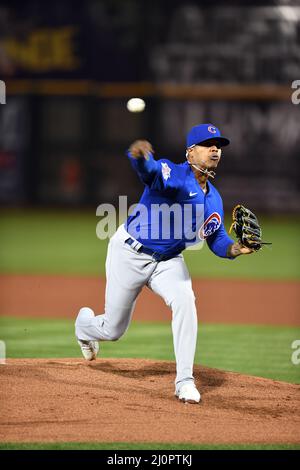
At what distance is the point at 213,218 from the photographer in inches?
224

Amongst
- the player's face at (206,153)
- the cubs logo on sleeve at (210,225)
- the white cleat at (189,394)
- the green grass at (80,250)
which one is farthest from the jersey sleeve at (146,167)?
the green grass at (80,250)

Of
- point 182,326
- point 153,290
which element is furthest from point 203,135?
point 182,326

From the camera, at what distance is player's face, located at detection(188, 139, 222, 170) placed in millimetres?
5559

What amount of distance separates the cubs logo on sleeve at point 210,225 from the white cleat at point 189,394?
0.99m

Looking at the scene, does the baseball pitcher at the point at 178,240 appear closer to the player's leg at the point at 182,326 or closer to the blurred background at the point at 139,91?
the player's leg at the point at 182,326

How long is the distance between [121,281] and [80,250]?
34.6 feet

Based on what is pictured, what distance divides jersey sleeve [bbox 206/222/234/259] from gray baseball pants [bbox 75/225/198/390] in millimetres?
253

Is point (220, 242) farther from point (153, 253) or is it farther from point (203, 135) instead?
point (203, 135)

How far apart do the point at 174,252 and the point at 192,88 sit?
15026mm

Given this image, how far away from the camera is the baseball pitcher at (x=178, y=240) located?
5.44 metres

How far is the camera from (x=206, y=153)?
18.2 feet

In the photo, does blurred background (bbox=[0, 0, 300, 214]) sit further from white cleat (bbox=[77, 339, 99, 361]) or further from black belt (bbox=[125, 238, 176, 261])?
black belt (bbox=[125, 238, 176, 261])

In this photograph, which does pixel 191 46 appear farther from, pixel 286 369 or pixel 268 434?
pixel 268 434

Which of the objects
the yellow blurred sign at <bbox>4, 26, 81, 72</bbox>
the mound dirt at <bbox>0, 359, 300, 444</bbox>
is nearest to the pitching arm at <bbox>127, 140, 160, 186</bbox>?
the mound dirt at <bbox>0, 359, 300, 444</bbox>
